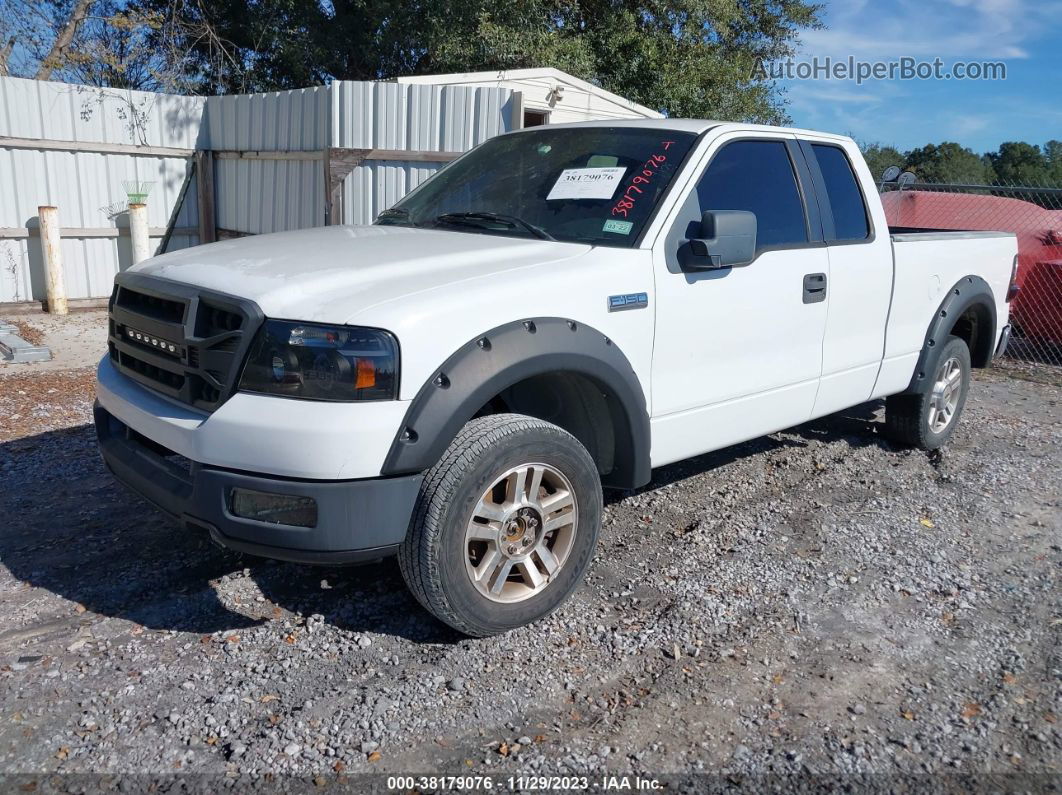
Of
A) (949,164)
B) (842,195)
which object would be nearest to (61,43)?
(842,195)

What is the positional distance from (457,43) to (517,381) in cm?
1411

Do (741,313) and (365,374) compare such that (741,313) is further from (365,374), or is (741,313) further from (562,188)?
(365,374)

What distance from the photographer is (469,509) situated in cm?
321

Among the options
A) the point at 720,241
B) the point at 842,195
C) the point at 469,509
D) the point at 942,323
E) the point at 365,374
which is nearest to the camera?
the point at 365,374

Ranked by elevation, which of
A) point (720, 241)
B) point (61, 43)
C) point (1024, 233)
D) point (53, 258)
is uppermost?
point (61, 43)

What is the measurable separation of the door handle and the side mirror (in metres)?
0.72

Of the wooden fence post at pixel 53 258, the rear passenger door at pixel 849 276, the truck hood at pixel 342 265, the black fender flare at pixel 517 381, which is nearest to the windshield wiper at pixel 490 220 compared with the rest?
the truck hood at pixel 342 265

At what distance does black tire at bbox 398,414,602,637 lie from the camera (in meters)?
3.12

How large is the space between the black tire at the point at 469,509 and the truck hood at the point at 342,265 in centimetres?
59

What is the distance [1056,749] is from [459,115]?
8.68 meters

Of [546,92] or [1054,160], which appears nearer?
[546,92]

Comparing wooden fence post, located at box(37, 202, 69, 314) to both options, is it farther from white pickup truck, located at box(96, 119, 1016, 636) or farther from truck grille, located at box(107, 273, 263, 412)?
truck grille, located at box(107, 273, 263, 412)

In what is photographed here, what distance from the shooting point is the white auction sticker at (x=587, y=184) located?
4060 millimetres

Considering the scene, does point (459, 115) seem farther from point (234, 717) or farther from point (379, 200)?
point (234, 717)
